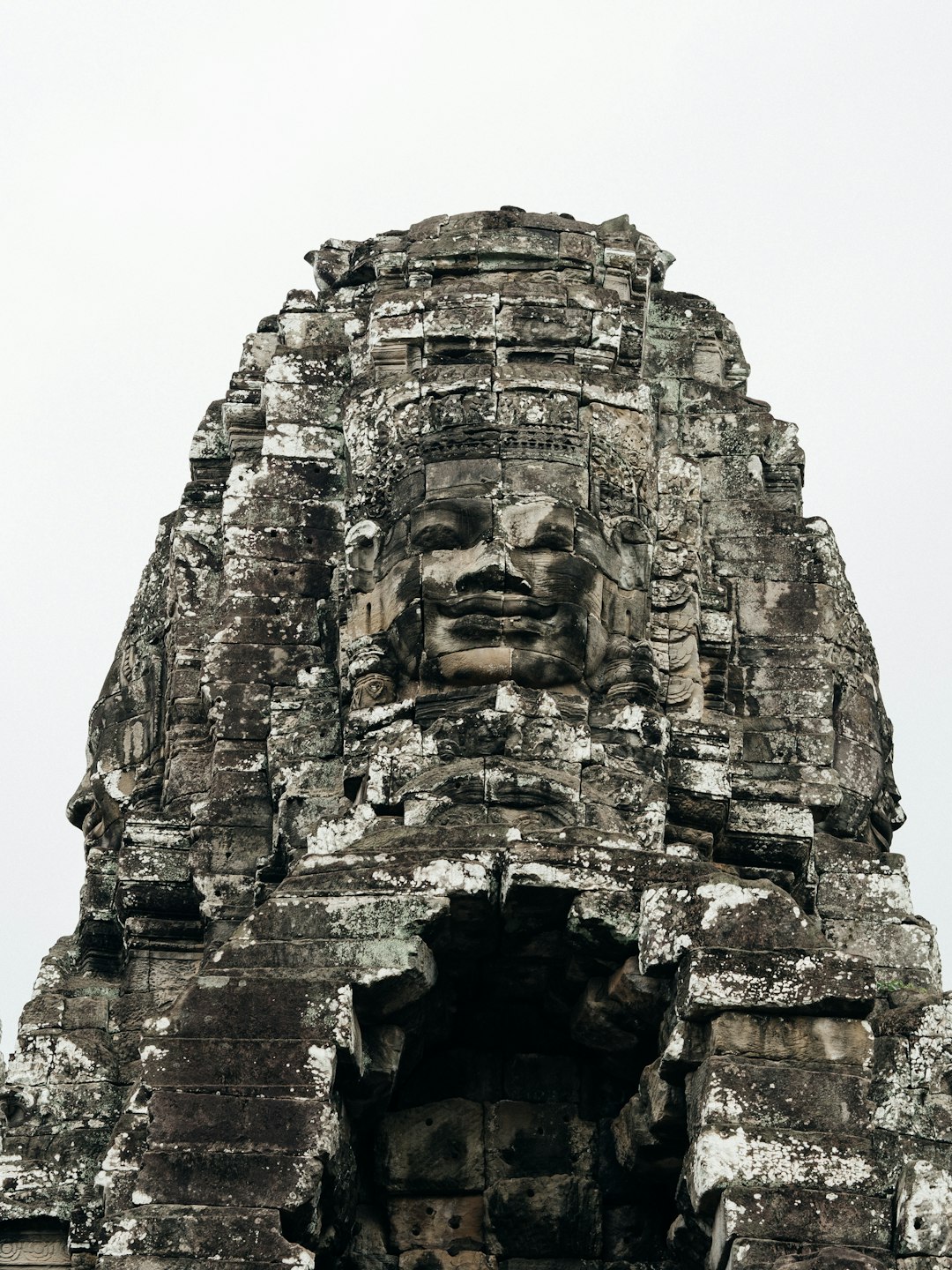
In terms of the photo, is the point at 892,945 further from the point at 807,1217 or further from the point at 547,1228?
the point at 807,1217

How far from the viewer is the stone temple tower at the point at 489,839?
1920 cm

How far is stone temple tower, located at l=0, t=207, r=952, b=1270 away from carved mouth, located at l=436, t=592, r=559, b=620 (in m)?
0.02

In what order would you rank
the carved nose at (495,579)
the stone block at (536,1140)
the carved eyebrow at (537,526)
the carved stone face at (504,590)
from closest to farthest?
the stone block at (536,1140) < the carved stone face at (504,590) < the carved nose at (495,579) < the carved eyebrow at (537,526)

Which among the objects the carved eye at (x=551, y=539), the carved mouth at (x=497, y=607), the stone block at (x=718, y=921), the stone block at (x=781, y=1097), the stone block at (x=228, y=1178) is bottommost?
the stone block at (x=228, y=1178)

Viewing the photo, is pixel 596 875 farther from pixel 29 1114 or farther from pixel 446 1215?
pixel 29 1114

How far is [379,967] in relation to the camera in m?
20.0

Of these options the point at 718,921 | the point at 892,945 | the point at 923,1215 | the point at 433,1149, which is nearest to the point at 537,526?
the point at 718,921

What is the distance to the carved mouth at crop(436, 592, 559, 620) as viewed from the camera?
72.2 ft

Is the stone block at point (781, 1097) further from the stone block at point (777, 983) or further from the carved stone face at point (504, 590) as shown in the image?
the carved stone face at point (504, 590)

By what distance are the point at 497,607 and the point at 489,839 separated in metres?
2.09

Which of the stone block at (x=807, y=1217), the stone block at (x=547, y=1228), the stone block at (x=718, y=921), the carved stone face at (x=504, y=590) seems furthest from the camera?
the carved stone face at (x=504, y=590)

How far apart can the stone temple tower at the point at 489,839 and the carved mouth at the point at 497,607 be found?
0.02 m

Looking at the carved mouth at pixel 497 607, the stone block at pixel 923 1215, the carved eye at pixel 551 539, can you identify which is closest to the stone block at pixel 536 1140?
the stone block at pixel 923 1215

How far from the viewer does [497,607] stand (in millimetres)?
22016
